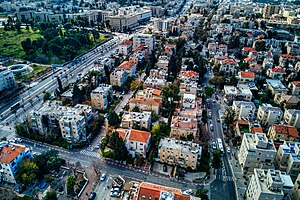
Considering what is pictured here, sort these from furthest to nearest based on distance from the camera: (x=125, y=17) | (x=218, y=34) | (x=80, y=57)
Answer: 1. (x=125, y=17)
2. (x=218, y=34)
3. (x=80, y=57)

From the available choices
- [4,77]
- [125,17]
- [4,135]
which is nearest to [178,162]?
[4,135]

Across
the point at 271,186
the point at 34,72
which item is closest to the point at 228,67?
the point at 271,186

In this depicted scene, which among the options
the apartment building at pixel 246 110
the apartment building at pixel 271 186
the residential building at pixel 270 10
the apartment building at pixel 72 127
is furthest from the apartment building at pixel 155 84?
the residential building at pixel 270 10

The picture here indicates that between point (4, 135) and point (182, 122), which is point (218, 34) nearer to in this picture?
point (182, 122)

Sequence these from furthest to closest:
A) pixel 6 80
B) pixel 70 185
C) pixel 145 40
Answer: pixel 145 40 → pixel 6 80 → pixel 70 185

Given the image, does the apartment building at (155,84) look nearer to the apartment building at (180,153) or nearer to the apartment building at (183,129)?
the apartment building at (183,129)

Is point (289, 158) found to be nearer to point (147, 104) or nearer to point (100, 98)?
point (147, 104)
